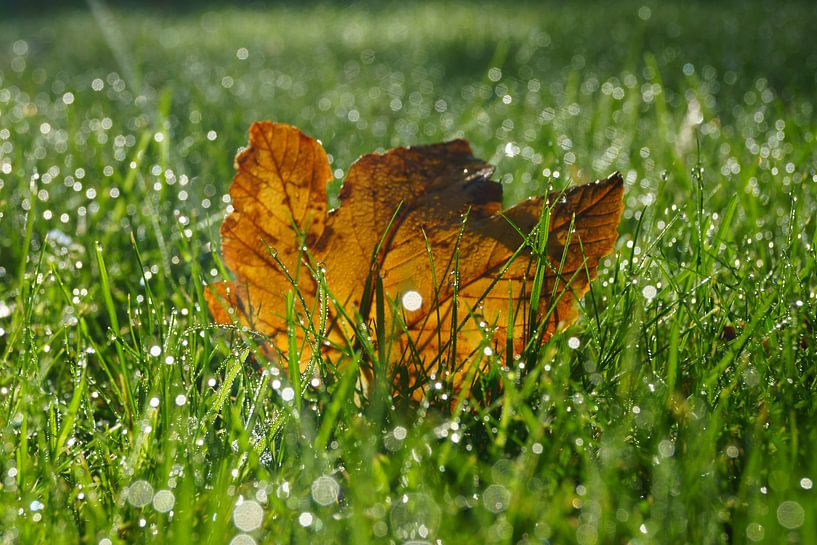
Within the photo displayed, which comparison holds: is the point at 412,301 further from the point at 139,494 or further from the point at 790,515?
the point at 790,515

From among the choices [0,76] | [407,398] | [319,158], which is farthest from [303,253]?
[0,76]

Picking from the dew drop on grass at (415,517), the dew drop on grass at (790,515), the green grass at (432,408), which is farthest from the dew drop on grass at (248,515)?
the dew drop on grass at (790,515)

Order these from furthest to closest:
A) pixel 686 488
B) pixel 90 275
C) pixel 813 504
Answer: pixel 90 275, pixel 686 488, pixel 813 504

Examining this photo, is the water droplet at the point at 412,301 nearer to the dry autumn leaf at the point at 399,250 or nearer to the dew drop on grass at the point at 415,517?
the dry autumn leaf at the point at 399,250

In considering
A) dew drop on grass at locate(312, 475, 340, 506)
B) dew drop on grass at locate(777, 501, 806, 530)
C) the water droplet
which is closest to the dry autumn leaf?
the water droplet

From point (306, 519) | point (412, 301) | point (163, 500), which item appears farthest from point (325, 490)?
point (412, 301)

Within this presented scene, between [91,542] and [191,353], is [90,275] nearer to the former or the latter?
[191,353]
